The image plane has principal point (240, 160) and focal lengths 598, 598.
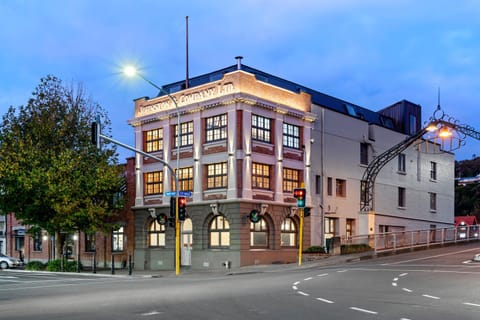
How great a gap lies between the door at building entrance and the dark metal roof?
33.9 feet

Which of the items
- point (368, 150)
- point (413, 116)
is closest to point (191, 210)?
point (368, 150)

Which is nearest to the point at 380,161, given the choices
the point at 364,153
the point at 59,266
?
the point at 364,153

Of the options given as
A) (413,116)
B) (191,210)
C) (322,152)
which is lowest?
(191,210)

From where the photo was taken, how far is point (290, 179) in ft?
127

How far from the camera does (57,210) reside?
36.3 meters

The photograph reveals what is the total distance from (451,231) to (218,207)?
19022mm

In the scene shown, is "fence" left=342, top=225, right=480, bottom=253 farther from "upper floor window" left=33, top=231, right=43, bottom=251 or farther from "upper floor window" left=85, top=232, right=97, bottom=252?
"upper floor window" left=33, top=231, right=43, bottom=251

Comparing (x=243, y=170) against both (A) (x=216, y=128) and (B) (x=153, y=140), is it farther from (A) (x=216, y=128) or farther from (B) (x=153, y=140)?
(B) (x=153, y=140)

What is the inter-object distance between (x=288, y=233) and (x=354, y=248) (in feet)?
14.7

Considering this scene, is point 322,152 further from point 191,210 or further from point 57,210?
point 57,210

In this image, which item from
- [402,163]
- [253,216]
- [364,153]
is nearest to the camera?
[253,216]

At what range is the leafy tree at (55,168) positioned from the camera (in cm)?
3650

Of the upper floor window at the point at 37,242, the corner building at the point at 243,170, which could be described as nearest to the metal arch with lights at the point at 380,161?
the corner building at the point at 243,170

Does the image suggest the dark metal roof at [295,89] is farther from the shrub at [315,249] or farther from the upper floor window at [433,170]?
the shrub at [315,249]
